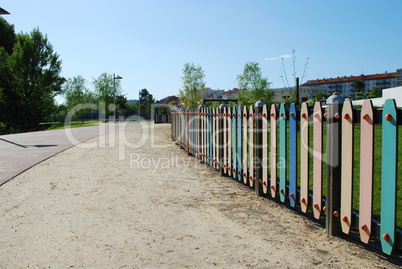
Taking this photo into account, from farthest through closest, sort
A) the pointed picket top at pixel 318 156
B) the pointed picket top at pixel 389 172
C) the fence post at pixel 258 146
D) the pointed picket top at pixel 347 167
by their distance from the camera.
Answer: the fence post at pixel 258 146
the pointed picket top at pixel 318 156
the pointed picket top at pixel 347 167
the pointed picket top at pixel 389 172

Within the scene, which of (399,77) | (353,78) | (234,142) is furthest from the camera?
(353,78)

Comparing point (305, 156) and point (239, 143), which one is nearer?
point (305, 156)

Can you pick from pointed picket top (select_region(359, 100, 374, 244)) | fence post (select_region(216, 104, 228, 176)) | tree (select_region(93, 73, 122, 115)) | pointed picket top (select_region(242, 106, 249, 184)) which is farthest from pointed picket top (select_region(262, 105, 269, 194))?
tree (select_region(93, 73, 122, 115))

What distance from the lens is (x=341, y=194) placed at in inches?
136

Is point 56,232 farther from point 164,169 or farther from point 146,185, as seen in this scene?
point 164,169

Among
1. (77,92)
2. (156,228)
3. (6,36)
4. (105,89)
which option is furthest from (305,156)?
(77,92)

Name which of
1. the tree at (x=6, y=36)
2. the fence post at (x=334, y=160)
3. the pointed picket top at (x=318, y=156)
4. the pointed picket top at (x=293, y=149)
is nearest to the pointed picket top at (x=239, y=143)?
the pointed picket top at (x=293, y=149)

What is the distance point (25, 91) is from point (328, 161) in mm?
43785

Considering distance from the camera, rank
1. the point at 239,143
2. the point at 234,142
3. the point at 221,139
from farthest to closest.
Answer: the point at 221,139 < the point at 234,142 < the point at 239,143

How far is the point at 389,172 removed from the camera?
110 inches

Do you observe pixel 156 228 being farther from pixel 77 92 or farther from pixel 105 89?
pixel 77 92

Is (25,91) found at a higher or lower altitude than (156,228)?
higher

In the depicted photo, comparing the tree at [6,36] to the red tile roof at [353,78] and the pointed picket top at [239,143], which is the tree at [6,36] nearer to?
the pointed picket top at [239,143]

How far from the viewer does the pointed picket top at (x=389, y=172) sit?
2.73 m
